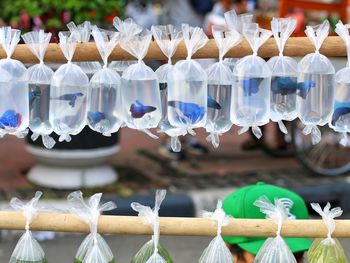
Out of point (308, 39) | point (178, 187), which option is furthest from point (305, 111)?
point (178, 187)

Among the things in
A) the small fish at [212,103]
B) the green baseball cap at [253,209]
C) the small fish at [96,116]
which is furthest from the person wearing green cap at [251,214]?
the small fish at [96,116]

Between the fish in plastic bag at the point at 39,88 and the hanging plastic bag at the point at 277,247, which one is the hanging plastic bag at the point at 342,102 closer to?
the hanging plastic bag at the point at 277,247

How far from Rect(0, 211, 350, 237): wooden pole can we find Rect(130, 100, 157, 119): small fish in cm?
26

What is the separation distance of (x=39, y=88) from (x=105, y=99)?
0.51 ft

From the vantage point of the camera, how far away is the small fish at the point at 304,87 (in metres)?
1.73

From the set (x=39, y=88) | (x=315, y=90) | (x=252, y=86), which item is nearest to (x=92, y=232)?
(x=39, y=88)

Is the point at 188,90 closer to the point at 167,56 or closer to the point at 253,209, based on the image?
the point at 167,56

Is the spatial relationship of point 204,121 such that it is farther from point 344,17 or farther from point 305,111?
point 344,17

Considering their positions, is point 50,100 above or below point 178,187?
above

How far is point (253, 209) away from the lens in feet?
6.93

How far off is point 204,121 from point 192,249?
360 cm

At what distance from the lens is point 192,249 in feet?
17.2

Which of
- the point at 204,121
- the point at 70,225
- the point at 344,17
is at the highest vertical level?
the point at 204,121

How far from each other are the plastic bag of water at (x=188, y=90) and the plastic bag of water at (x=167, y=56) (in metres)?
0.02
